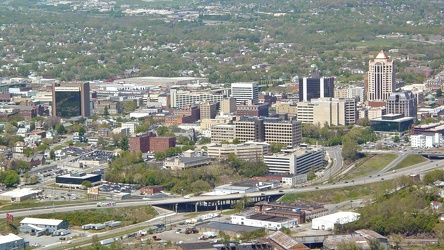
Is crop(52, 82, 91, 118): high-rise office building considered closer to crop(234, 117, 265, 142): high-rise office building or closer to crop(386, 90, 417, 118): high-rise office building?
crop(234, 117, 265, 142): high-rise office building

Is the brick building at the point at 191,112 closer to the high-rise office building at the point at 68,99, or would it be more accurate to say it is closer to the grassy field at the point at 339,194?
the high-rise office building at the point at 68,99

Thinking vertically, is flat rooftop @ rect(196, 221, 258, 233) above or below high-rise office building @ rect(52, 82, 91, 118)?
below

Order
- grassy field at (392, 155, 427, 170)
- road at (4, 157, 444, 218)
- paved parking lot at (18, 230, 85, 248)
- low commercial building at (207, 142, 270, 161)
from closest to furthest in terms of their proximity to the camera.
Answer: paved parking lot at (18, 230, 85, 248) < road at (4, 157, 444, 218) < low commercial building at (207, 142, 270, 161) < grassy field at (392, 155, 427, 170)

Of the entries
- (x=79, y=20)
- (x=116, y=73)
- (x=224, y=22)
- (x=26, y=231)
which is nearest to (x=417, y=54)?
(x=116, y=73)

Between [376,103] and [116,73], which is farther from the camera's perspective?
[116,73]

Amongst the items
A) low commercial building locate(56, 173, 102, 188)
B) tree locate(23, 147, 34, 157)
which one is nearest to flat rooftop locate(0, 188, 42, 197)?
low commercial building locate(56, 173, 102, 188)

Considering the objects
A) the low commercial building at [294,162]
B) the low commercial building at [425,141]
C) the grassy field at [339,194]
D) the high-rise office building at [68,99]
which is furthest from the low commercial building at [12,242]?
the high-rise office building at [68,99]

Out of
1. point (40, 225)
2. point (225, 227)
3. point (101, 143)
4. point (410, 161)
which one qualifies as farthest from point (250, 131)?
point (40, 225)

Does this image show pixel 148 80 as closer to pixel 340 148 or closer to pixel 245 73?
pixel 245 73
